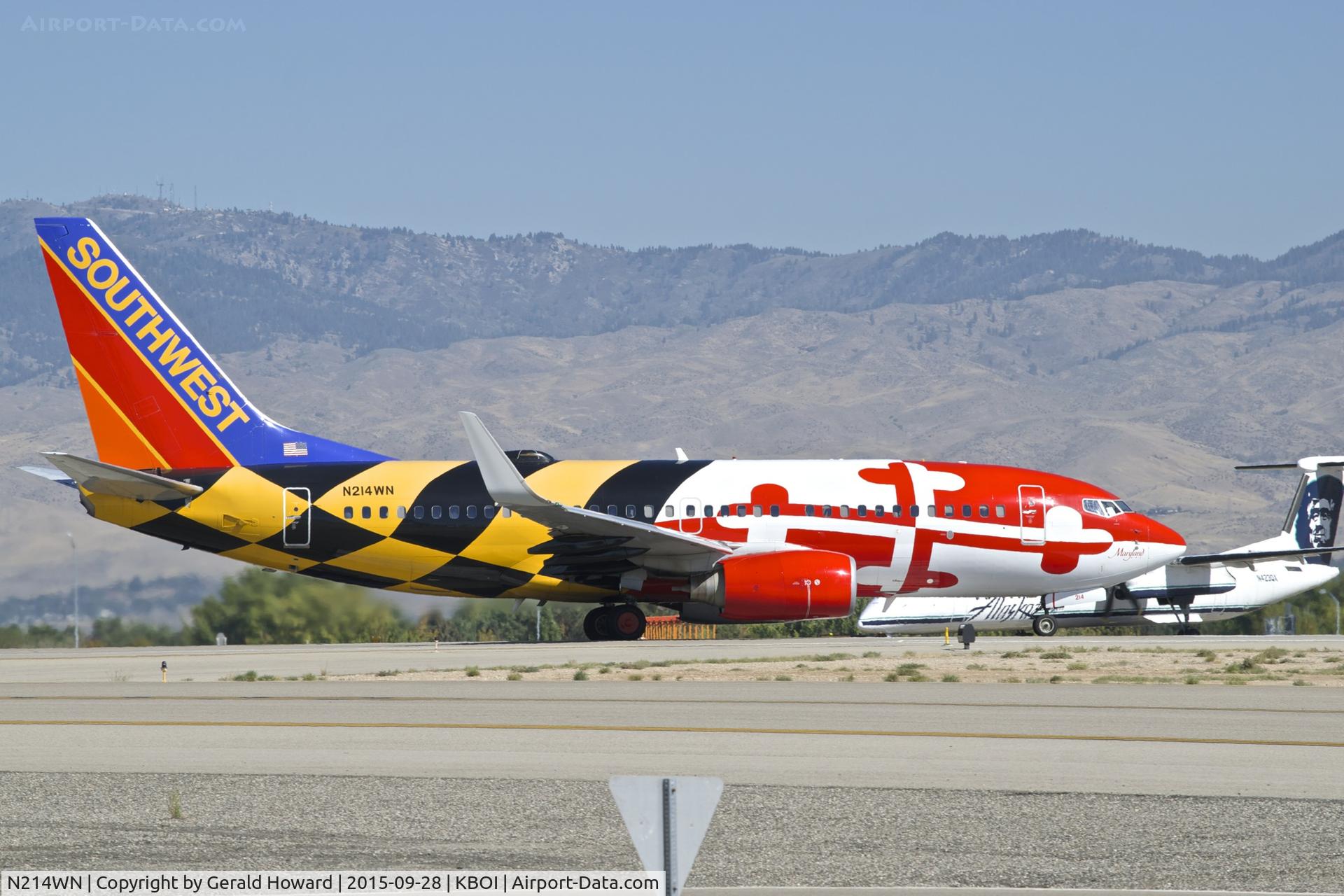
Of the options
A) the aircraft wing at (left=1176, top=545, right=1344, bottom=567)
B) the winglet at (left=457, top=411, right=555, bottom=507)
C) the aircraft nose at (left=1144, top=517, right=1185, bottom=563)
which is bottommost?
the aircraft wing at (left=1176, top=545, right=1344, bottom=567)

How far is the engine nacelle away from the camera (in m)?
29.9

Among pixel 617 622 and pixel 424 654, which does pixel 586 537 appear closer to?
pixel 617 622

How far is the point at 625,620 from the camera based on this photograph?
3306cm

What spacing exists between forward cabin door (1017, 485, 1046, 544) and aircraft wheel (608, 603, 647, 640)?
305 inches

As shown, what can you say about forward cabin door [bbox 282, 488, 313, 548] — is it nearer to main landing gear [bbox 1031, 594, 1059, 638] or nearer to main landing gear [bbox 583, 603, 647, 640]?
main landing gear [bbox 583, 603, 647, 640]

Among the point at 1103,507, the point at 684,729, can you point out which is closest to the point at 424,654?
the point at 1103,507

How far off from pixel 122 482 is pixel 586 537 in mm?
8678

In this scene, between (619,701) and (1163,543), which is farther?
(1163,543)

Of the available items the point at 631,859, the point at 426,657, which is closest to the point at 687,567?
the point at 426,657

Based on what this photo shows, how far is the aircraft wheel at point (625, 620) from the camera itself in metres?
33.0

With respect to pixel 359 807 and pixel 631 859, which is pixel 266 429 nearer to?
pixel 359 807

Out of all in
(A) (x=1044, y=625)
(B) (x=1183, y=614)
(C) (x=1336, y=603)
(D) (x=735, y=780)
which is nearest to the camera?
(D) (x=735, y=780)

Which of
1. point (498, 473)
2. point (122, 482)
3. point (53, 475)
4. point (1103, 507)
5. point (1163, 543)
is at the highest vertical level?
point (53, 475)

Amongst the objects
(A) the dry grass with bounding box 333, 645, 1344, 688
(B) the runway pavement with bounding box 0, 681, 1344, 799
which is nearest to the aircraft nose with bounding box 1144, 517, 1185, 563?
(A) the dry grass with bounding box 333, 645, 1344, 688
